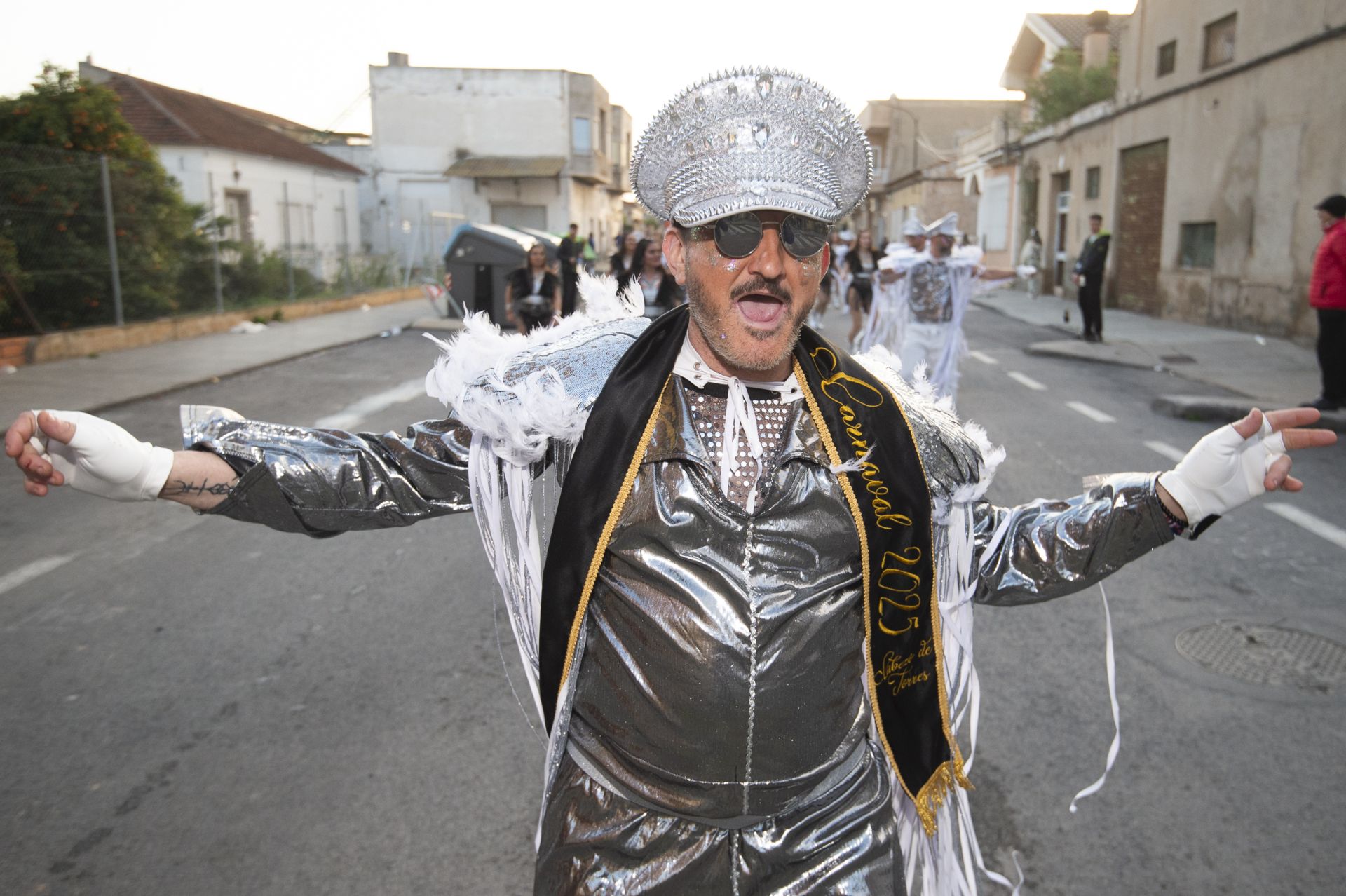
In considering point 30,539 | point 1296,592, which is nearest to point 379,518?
point 1296,592

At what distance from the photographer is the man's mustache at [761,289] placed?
1847mm

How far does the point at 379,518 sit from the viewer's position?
1.95 m

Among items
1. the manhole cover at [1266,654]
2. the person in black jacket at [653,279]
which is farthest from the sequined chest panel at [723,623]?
the person in black jacket at [653,279]

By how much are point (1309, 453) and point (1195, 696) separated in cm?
590

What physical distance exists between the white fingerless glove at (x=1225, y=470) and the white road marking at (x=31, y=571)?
5.55 metres

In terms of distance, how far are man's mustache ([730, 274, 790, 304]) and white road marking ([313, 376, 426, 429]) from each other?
8.42 metres

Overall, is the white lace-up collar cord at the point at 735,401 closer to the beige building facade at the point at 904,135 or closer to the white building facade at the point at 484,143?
the white building facade at the point at 484,143

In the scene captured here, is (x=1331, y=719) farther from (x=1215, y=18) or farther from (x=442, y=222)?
(x=442, y=222)

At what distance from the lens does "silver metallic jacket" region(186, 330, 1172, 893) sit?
1792 millimetres

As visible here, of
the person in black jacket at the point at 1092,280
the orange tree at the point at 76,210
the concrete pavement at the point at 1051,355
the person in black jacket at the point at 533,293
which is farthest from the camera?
the person in black jacket at the point at 1092,280

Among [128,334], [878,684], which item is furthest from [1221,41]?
[878,684]

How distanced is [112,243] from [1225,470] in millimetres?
16053

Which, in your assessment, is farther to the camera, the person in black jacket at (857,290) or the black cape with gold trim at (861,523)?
the person in black jacket at (857,290)

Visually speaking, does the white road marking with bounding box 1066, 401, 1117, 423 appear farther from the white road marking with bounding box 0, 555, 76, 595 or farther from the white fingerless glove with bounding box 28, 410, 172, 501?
the white fingerless glove with bounding box 28, 410, 172, 501
